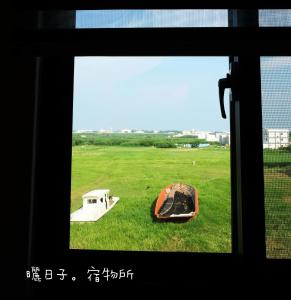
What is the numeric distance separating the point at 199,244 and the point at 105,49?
25.0 inches

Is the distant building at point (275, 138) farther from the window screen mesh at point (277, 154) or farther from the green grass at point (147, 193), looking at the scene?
the green grass at point (147, 193)

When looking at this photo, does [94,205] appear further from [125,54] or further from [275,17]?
[275,17]

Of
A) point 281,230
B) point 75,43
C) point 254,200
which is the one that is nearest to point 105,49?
point 75,43

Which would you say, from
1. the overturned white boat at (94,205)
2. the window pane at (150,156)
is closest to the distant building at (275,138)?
the window pane at (150,156)

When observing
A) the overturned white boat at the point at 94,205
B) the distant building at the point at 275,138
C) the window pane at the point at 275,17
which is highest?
the window pane at the point at 275,17

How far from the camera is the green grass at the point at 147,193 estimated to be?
2.43 ft

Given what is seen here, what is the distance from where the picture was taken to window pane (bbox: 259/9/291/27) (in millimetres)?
678

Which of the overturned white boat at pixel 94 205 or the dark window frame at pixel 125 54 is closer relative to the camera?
the dark window frame at pixel 125 54

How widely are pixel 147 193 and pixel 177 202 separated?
0.10m

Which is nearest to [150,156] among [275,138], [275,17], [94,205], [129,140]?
[129,140]

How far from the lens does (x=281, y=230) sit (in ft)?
2.27

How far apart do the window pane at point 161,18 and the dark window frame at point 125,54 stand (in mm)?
64

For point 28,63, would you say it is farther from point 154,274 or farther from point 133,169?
point 154,274

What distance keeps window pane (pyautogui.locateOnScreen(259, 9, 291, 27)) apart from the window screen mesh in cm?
10
